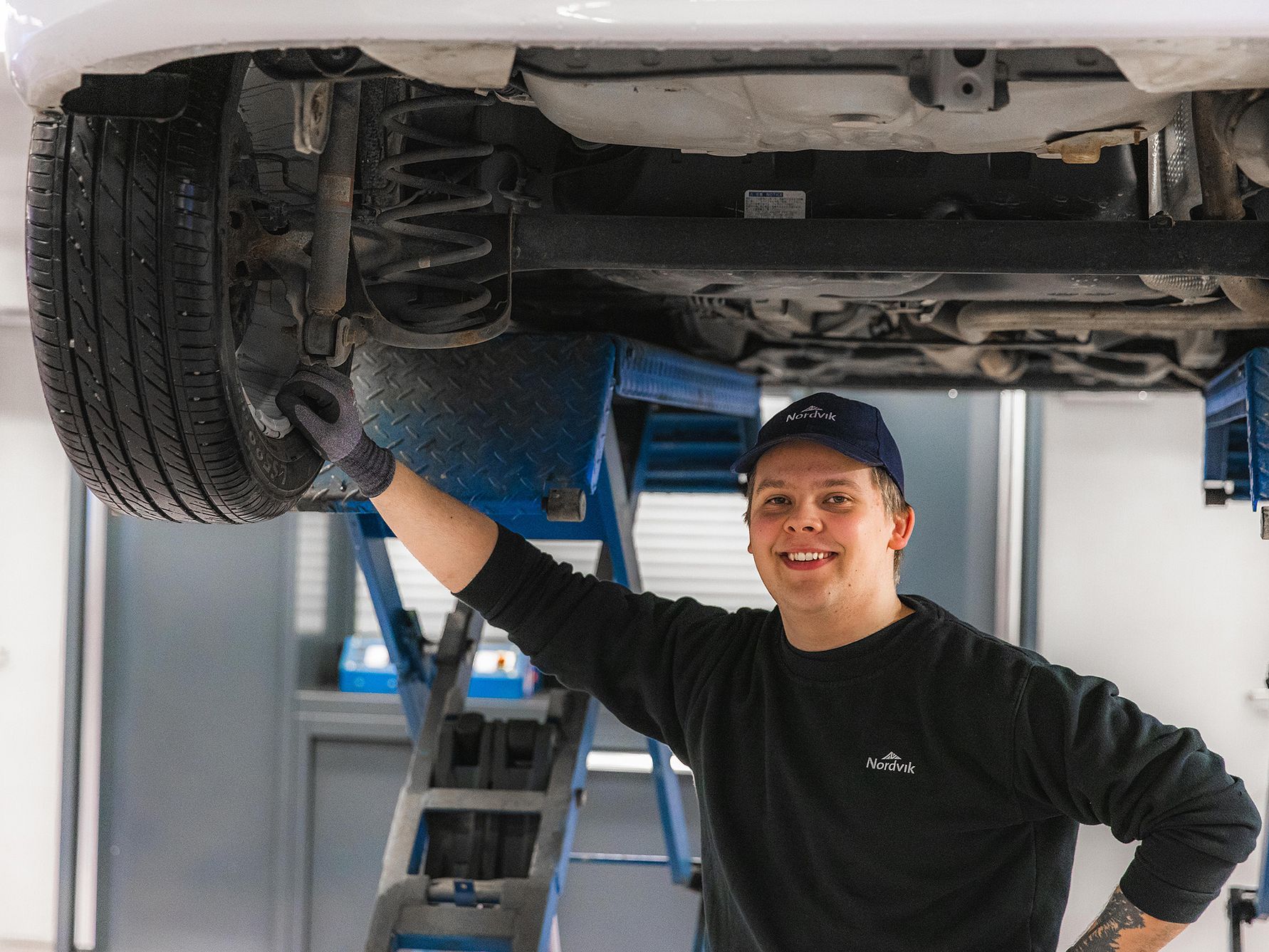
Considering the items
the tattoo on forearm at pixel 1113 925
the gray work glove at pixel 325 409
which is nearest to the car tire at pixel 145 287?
the gray work glove at pixel 325 409

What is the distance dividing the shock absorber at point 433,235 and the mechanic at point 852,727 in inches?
8.4

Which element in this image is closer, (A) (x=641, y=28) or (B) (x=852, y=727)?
(A) (x=641, y=28)

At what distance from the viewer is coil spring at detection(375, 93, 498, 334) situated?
60.8 inches

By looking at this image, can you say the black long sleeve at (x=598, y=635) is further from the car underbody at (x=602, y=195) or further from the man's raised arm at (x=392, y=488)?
the car underbody at (x=602, y=195)

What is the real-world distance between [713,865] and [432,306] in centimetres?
101

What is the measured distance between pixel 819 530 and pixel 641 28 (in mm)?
983

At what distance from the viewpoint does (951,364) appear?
2.95 meters

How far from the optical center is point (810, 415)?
5.94 feet

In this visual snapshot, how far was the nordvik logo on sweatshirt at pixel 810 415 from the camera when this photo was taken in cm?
180

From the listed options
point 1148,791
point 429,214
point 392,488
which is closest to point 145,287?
point 429,214

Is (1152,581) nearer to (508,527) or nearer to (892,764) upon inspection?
(508,527)

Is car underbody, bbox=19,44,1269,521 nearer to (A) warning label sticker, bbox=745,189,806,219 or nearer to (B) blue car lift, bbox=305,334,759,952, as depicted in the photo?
(A) warning label sticker, bbox=745,189,806,219

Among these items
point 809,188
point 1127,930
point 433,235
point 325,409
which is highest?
point 809,188

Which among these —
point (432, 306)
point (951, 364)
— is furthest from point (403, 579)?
point (432, 306)
